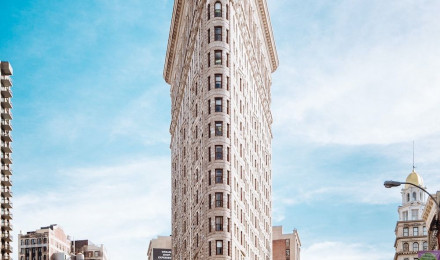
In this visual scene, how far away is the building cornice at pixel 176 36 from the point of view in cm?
13725

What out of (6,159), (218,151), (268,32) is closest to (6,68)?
(6,159)

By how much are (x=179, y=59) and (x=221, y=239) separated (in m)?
55.1

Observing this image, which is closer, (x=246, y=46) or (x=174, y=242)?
(x=246, y=46)

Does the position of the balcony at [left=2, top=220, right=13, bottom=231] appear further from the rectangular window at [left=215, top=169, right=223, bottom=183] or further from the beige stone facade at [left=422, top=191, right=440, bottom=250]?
the beige stone facade at [left=422, top=191, right=440, bottom=250]

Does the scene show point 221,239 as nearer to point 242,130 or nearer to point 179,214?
point 242,130

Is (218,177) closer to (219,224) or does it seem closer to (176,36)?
(219,224)

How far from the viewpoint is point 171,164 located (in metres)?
163

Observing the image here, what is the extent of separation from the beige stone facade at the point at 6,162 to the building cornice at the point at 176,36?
35.0m

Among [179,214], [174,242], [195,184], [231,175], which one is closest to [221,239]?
[231,175]

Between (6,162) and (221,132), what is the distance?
8393 cm

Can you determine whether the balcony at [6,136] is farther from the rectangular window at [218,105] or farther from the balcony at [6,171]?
the rectangular window at [218,105]

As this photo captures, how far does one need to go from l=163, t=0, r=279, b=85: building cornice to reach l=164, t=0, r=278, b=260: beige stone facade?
32 cm

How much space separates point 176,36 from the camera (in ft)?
483

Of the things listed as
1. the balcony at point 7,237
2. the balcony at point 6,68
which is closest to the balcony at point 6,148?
the balcony at point 6,68
